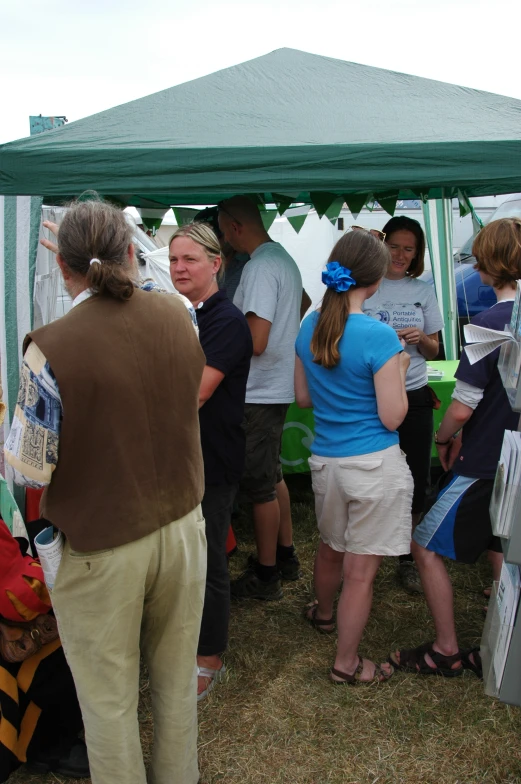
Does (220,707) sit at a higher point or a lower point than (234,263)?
lower

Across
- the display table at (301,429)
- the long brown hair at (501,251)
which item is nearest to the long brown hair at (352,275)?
the long brown hair at (501,251)

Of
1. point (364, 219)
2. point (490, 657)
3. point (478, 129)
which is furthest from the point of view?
point (364, 219)

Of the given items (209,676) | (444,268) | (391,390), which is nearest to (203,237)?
(391,390)

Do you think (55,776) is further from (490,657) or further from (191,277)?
(191,277)

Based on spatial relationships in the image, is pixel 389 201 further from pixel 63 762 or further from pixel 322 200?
pixel 63 762

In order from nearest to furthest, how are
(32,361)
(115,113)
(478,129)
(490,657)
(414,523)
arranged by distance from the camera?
1. (32,361)
2. (490,657)
3. (478,129)
4. (115,113)
5. (414,523)

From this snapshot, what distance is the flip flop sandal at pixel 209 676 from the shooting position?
242 centimetres

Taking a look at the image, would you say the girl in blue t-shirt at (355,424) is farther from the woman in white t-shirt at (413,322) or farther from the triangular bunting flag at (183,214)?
the triangular bunting flag at (183,214)

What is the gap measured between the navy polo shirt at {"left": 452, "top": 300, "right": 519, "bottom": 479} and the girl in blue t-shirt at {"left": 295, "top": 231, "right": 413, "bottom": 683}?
8.3 inches

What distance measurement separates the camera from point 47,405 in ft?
4.58

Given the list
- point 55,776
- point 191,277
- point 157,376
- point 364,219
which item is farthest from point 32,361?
point 364,219

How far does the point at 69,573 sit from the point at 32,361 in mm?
492

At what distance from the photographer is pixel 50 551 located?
1523 millimetres

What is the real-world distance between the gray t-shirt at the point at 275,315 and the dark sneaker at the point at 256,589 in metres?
0.87
